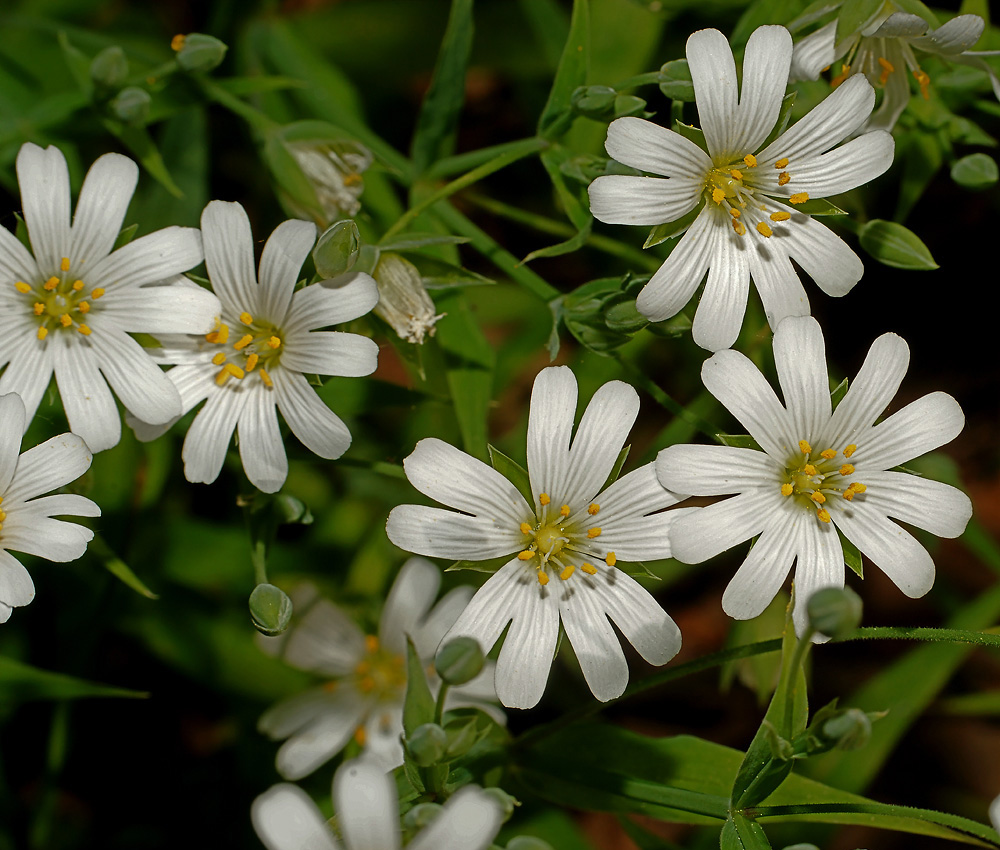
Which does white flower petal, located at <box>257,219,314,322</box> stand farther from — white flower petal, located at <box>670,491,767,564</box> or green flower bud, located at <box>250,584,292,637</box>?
white flower petal, located at <box>670,491,767,564</box>

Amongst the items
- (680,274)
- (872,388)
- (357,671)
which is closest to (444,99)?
(680,274)

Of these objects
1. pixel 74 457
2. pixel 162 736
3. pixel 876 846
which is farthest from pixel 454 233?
pixel 876 846

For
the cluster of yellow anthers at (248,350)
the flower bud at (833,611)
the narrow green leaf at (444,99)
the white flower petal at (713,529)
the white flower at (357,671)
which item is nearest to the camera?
the flower bud at (833,611)

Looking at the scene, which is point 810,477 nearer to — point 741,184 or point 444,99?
point 741,184

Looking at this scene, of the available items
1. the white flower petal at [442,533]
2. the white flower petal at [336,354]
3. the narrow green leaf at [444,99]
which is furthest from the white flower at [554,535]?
the narrow green leaf at [444,99]

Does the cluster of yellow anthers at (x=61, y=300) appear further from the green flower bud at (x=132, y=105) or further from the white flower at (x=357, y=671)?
the white flower at (x=357, y=671)

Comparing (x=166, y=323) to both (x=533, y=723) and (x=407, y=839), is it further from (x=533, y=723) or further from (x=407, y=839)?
(x=533, y=723)
